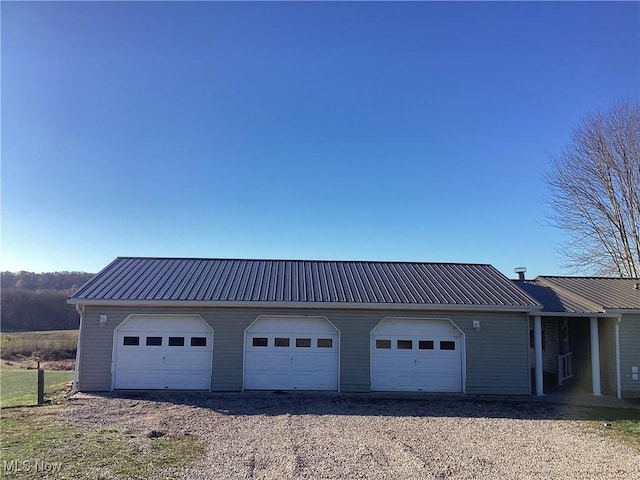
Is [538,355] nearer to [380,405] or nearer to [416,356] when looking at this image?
[416,356]

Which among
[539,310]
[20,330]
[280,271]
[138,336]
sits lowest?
[20,330]

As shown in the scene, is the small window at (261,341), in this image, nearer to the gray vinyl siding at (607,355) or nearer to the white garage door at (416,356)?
the white garage door at (416,356)

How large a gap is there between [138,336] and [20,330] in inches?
2007

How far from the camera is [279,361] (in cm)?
1318

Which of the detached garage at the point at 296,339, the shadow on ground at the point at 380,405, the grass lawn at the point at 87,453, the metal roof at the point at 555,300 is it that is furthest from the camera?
the metal roof at the point at 555,300

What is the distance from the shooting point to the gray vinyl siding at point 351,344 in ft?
42.0

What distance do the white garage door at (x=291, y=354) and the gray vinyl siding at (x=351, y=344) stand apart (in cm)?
25

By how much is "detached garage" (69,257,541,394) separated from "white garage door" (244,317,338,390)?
0.03 meters

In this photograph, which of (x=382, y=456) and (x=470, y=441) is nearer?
(x=382, y=456)

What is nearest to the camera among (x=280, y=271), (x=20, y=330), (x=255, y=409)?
(x=255, y=409)

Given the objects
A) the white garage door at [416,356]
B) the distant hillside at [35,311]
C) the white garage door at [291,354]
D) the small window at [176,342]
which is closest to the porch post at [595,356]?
the white garage door at [416,356]

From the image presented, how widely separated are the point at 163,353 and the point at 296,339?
12.7ft

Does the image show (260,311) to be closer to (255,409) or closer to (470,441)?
(255,409)

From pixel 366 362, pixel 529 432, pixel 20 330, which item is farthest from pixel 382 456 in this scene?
pixel 20 330
